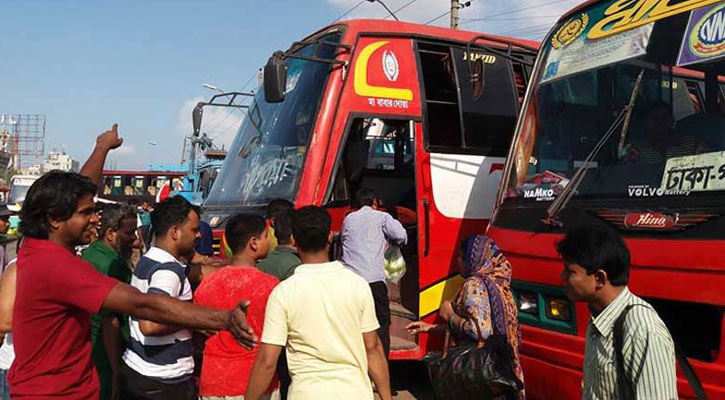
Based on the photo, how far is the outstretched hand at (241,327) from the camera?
2203 millimetres

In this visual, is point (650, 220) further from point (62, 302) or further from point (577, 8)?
point (62, 302)

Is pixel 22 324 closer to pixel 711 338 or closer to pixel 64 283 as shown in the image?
pixel 64 283

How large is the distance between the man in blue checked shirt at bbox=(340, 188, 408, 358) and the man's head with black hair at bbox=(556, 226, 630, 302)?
3345 mm

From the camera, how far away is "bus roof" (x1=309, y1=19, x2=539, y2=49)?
612cm

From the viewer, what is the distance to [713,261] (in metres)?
3.21

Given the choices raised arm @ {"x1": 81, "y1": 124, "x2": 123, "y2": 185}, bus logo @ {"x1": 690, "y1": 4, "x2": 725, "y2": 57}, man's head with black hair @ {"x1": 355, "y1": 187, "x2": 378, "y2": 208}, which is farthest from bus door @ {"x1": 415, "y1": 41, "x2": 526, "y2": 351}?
raised arm @ {"x1": 81, "y1": 124, "x2": 123, "y2": 185}

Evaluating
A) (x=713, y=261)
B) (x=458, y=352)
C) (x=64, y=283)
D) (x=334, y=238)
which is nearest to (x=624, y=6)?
(x=713, y=261)

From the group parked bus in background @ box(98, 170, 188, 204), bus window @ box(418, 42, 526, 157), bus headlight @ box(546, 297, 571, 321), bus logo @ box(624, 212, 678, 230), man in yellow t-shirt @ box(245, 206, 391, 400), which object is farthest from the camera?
parked bus in background @ box(98, 170, 188, 204)

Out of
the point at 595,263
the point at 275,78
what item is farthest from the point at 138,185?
the point at 595,263

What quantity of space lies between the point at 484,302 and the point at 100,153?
7.86ft

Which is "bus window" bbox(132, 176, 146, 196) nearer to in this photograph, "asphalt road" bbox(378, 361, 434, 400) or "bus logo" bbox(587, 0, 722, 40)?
"asphalt road" bbox(378, 361, 434, 400)

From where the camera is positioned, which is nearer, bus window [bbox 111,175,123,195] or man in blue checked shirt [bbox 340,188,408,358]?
man in blue checked shirt [bbox 340,188,408,358]

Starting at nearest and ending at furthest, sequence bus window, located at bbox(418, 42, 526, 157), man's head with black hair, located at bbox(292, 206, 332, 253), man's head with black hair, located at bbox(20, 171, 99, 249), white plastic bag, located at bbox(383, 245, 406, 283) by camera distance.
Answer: man's head with black hair, located at bbox(20, 171, 99, 249) → man's head with black hair, located at bbox(292, 206, 332, 253) → bus window, located at bbox(418, 42, 526, 157) → white plastic bag, located at bbox(383, 245, 406, 283)

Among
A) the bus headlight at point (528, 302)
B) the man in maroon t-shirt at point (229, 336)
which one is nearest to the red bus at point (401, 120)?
the bus headlight at point (528, 302)
